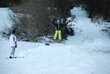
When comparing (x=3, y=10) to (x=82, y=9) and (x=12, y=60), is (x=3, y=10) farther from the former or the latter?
(x=12, y=60)

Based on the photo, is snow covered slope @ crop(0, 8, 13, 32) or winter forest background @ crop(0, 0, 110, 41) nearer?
winter forest background @ crop(0, 0, 110, 41)

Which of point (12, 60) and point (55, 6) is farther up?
point (55, 6)

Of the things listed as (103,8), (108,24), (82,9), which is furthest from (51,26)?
(82,9)

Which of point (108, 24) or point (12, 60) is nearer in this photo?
point (12, 60)

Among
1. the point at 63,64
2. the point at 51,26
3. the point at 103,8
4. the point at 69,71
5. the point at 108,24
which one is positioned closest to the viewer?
the point at 69,71

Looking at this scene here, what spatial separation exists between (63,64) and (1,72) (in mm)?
2540

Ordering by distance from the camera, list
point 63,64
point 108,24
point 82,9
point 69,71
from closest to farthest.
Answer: point 69,71 < point 63,64 < point 108,24 < point 82,9

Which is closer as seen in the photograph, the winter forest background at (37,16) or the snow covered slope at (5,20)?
the winter forest background at (37,16)

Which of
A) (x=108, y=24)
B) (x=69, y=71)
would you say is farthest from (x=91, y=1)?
(x=69, y=71)

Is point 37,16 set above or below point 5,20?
above

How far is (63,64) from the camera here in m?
11.3

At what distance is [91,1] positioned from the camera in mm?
35875

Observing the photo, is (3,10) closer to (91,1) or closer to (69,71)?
(91,1)

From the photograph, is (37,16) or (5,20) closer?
(37,16)
